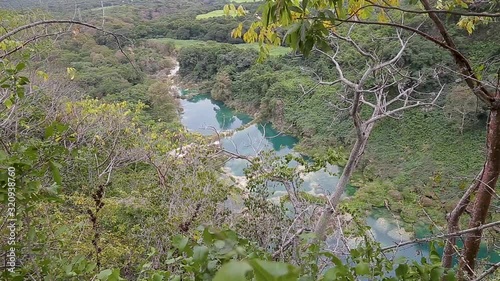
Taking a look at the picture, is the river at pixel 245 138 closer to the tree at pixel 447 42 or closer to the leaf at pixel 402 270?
the tree at pixel 447 42

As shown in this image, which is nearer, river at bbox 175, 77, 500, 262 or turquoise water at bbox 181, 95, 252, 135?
river at bbox 175, 77, 500, 262

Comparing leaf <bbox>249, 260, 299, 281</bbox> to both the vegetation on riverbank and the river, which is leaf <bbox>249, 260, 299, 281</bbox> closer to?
the vegetation on riverbank

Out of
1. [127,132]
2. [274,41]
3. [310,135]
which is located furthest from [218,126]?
[274,41]

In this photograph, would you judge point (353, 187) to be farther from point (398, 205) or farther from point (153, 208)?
point (153, 208)

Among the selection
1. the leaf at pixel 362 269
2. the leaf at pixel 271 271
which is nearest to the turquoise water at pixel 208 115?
the leaf at pixel 362 269

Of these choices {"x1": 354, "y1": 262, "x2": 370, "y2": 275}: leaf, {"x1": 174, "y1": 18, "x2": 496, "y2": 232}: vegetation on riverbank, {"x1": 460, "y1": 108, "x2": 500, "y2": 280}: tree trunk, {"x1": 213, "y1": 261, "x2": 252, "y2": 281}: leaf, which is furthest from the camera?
{"x1": 174, "y1": 18, "x2": 496, "y2": 232}: vegetation on riverbank

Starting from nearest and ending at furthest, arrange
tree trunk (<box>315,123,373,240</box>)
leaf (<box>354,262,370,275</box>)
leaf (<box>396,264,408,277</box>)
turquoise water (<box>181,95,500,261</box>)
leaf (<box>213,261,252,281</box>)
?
1. leaf (<box>213,261,252,281</box>)
2. leaf (<box>354,262,370,275</box>)
3. leaf (<box>396,264,408,277</box>)
4. tree trunk (<box>315,123,373,240</box>)
5. turquoise water (<box>181,95,500,261</box>)

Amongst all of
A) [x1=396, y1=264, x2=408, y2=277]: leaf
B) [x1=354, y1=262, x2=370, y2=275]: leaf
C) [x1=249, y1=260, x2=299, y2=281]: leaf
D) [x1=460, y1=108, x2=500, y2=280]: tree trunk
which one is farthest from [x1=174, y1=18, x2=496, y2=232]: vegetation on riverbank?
[x1=249, y1=260, x2=299, y2=281]: leaf

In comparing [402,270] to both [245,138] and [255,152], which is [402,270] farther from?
[245,138]
